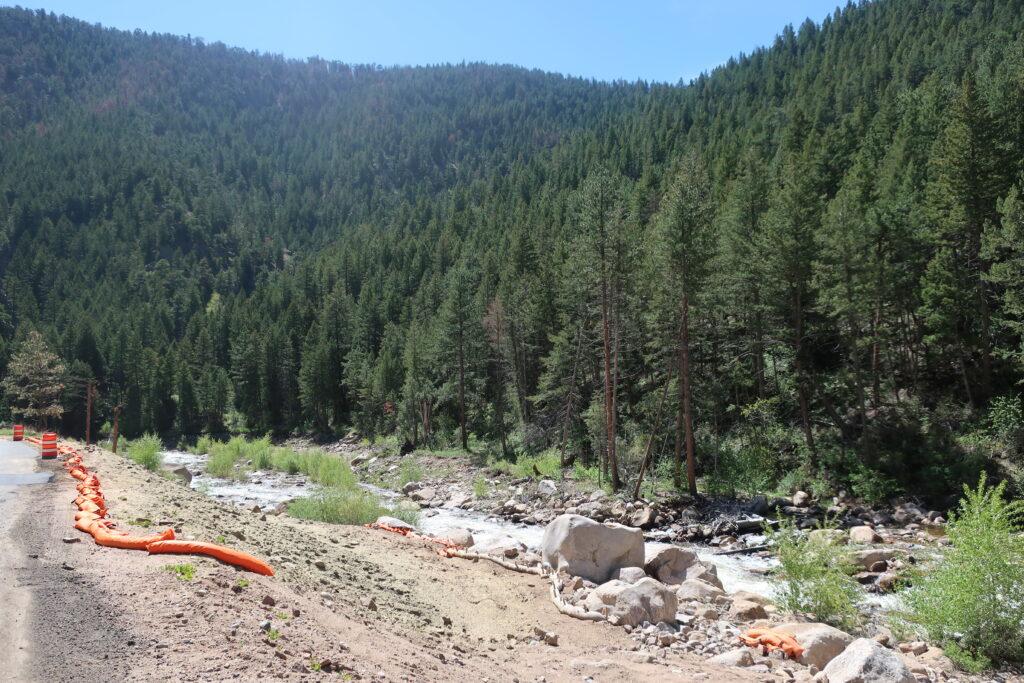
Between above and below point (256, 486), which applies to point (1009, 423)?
above

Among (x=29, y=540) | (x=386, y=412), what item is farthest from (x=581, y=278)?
(x=386, y=412)

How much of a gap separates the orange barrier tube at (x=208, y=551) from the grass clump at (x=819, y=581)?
11276 millimetres

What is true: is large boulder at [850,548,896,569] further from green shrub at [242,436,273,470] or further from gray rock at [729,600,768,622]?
green shrub at [242,436,273,470]

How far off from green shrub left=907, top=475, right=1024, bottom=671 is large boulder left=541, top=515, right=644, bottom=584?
6824 mm

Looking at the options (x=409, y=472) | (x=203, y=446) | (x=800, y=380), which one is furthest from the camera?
(x=203, y=446)

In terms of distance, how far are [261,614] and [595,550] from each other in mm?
10265

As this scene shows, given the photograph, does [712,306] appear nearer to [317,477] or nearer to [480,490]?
[480,490]

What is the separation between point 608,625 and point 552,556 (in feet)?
13.4

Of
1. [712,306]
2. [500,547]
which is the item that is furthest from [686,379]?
[500,547]

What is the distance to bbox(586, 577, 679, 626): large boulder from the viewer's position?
43.3ft

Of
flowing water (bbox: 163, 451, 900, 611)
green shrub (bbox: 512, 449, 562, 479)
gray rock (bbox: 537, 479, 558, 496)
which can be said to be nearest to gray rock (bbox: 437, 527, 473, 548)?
flowing water (bbox: 163, 451, 900, 611)

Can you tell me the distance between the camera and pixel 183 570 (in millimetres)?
8773

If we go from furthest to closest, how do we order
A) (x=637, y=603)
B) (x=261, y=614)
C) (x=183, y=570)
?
1. (x=637, y=603)
2. (x=183, y=570)
3. (x=261, y=614)

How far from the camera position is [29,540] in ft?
33.8
